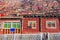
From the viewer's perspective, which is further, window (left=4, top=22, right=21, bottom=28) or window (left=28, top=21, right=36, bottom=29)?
window (left=28, top=21, right=36, bottom=29)

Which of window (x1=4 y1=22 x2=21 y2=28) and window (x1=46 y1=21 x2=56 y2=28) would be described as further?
window (x1=46 y1=21 x2=56 y2=28)

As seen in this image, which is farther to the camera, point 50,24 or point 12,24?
point 50,24

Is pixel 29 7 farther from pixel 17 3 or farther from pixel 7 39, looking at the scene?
pixel 7 39

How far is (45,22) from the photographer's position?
15.5 m

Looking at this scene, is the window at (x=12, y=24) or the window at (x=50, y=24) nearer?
the window at (x=12, y=24)

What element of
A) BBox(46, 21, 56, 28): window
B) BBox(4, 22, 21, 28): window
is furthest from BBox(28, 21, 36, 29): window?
BBox(46, 21, 56, 28): window

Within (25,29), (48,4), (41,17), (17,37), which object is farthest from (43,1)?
(17,37)

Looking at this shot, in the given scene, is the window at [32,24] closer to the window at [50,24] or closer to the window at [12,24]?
the window at [12,24]

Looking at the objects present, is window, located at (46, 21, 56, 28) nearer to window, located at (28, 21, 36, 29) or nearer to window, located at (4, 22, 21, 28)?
window, located at (28, 21, 36, 29)

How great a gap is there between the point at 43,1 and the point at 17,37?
7.66m

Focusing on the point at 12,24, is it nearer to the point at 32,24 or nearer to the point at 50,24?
the point at 32,24

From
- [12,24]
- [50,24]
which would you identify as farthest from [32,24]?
[12,24]

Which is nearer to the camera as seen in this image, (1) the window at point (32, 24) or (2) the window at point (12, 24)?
(2) the window at point (12, 24)

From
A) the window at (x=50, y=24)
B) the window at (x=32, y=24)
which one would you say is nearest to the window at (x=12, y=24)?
the window at (x=32, y=24)
